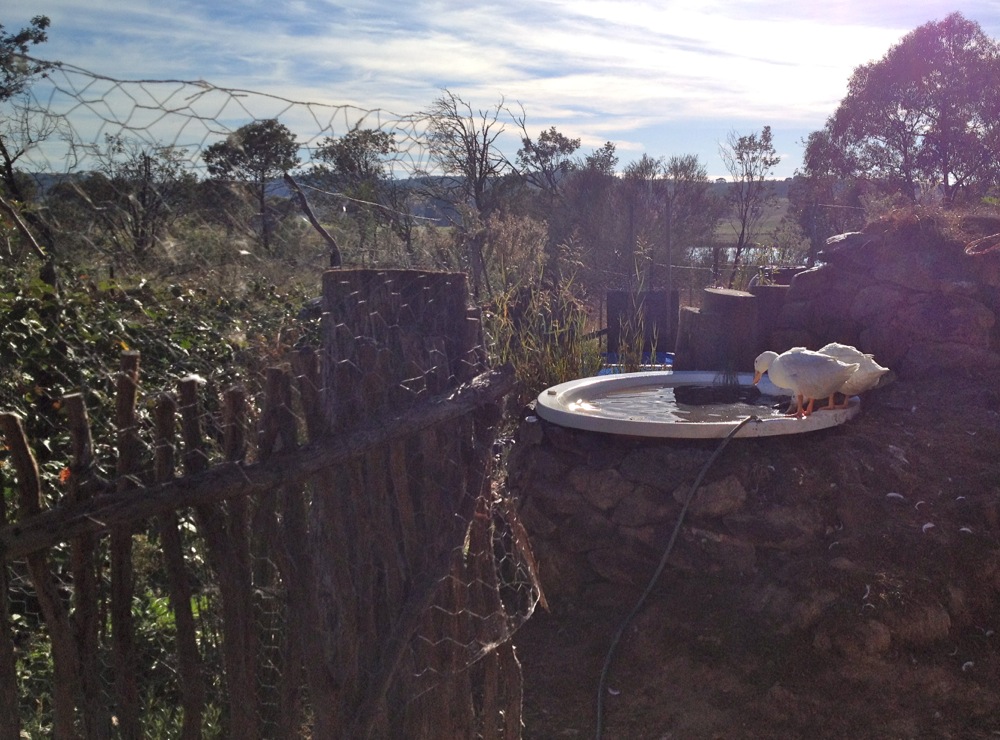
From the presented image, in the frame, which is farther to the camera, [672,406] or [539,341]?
[539,341]

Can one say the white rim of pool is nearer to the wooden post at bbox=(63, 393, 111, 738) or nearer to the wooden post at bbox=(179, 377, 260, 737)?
the wooden post at bbox=(179, 377, 260, 737)

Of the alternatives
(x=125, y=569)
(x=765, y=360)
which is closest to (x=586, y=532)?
(x=765, y=360)

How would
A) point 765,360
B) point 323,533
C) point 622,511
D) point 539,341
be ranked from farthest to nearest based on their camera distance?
point 539,341 → point 765,360 → point 622,511 → point 323,533

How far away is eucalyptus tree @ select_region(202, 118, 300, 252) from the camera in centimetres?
279

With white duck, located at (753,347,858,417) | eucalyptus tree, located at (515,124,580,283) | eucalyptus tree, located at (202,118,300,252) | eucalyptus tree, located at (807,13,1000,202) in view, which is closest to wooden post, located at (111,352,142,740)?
eucalyptus tree, located at (202,118,300,252)

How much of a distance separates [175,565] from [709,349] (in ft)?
14.5

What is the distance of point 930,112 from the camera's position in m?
19.0

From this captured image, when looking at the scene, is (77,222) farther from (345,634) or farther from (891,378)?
(891,378)

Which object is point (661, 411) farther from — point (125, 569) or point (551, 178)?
point (551, 178)

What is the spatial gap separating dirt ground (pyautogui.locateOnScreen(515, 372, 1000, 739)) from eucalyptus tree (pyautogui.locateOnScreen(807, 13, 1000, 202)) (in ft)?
50.3

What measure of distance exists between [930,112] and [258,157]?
19.4m

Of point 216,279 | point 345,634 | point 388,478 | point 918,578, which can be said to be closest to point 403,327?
point 388,478

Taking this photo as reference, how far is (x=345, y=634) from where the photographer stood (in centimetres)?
230

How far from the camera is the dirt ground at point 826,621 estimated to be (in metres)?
3.43
